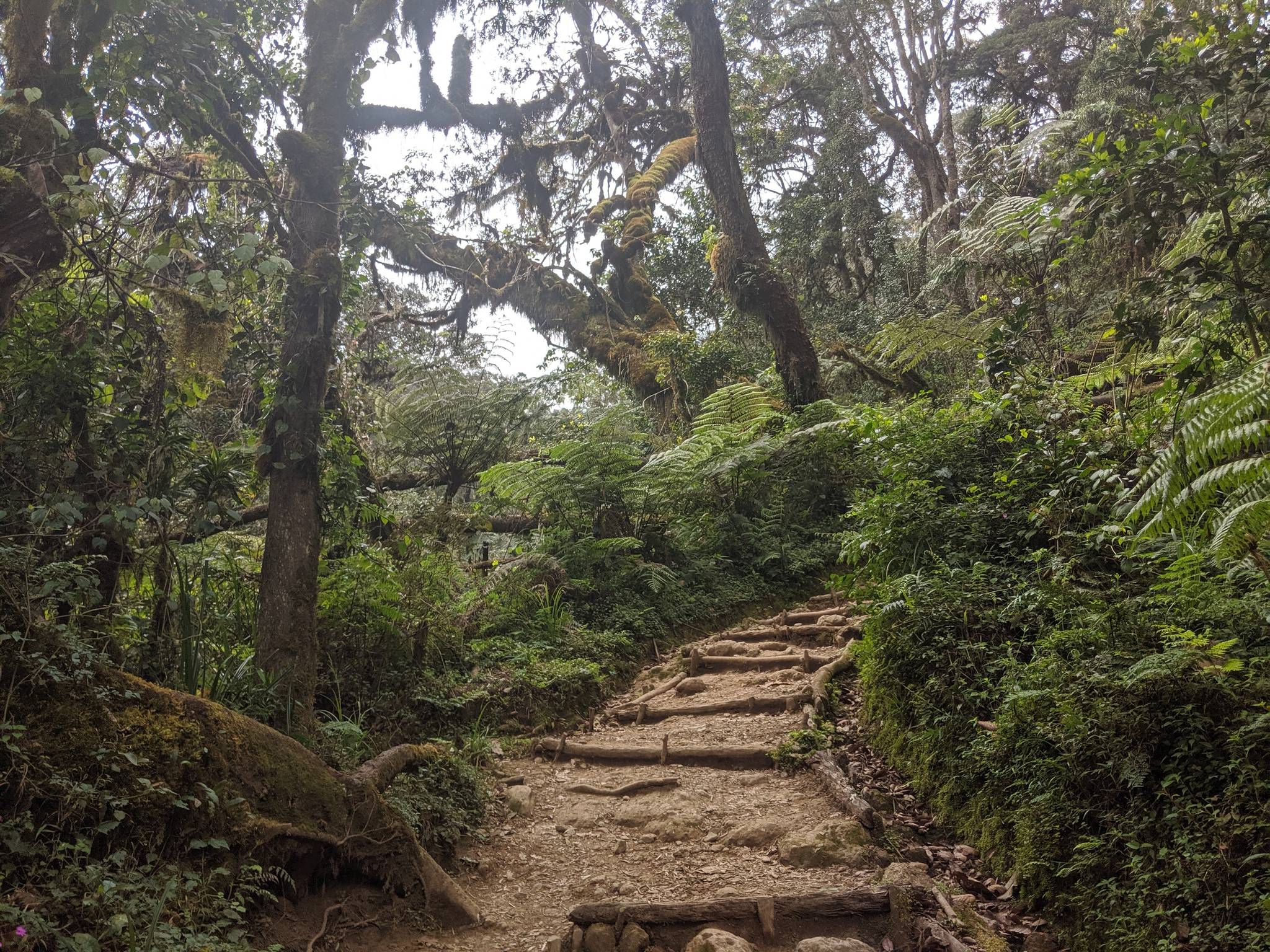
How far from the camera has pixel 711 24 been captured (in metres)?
11.6

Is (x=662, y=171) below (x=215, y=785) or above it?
above

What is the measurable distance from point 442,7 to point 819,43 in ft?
33.4

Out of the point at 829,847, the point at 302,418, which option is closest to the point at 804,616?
the point at 829,847

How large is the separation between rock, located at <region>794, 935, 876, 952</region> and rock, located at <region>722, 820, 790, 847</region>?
1147mm

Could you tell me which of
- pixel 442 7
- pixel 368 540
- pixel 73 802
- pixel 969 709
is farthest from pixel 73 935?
pixel 442 7

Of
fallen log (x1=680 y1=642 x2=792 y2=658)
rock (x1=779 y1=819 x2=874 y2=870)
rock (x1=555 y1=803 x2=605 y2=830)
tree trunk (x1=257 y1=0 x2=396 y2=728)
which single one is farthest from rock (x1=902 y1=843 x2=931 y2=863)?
fallen log (x1=680 y1=642 x2=792 y2=658)

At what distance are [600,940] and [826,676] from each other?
10.5 ft

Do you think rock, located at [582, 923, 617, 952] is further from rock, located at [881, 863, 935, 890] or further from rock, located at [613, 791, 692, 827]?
rock, located at [613, 791, 692, 827]

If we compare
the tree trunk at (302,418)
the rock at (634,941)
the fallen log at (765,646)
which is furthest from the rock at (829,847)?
the fallen log at (765,646)

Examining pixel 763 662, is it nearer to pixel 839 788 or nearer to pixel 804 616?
pixel 804 616

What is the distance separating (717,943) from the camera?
10.1ft

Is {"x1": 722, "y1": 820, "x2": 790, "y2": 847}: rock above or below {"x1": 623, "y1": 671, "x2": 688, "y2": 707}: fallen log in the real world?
below

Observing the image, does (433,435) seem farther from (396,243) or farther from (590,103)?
(590,103)

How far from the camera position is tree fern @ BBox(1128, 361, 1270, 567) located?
8.45 feet
